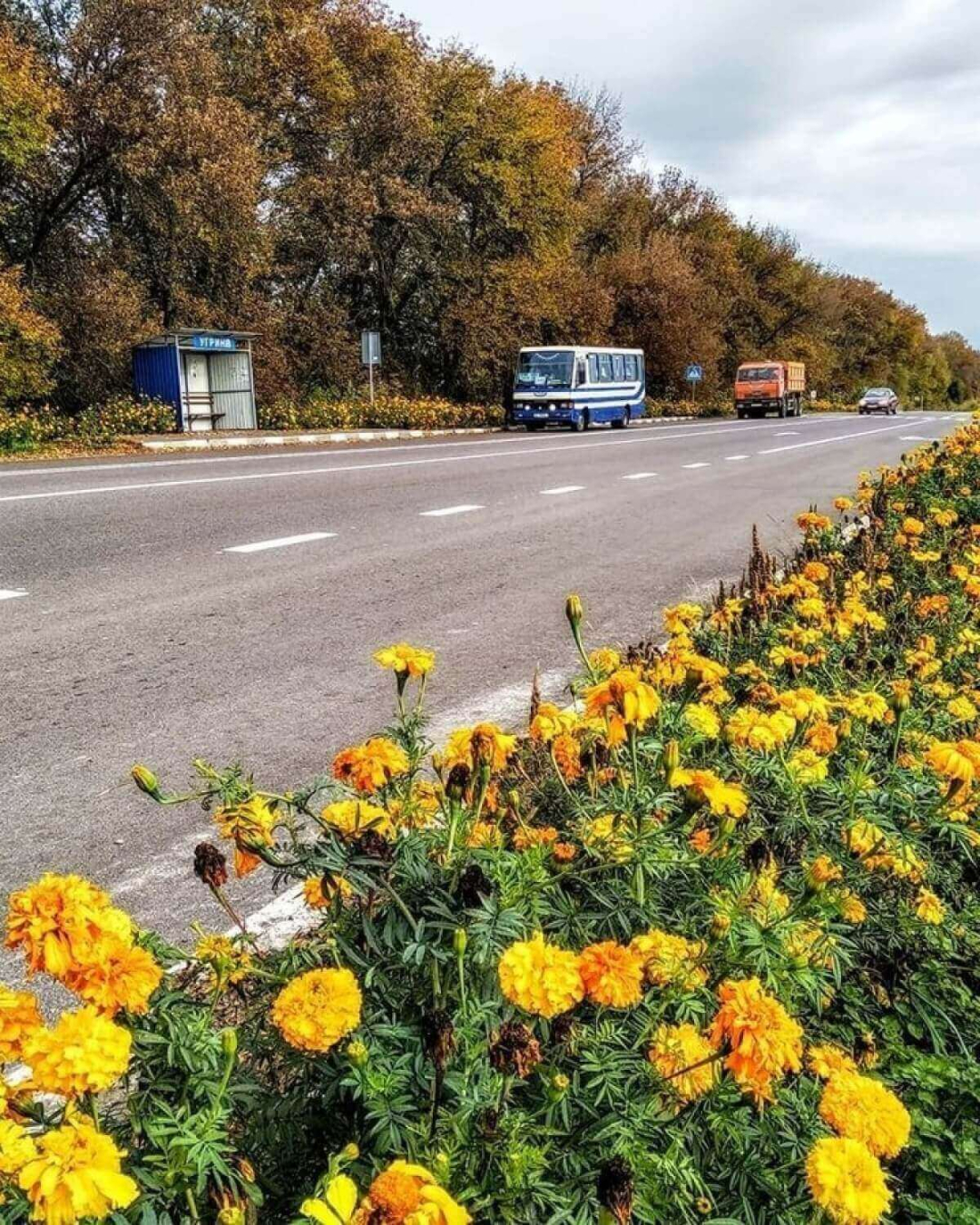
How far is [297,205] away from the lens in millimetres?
29859

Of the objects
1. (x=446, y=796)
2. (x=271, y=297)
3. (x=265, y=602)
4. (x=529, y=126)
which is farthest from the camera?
(x=529, y=126)

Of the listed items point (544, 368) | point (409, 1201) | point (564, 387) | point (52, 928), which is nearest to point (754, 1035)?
point (409, 1201)

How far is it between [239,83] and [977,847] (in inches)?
1206

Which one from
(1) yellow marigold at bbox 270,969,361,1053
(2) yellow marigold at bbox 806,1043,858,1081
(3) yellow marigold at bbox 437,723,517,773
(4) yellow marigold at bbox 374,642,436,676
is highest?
(4) yellow marigold at bbox 374,642,436,676

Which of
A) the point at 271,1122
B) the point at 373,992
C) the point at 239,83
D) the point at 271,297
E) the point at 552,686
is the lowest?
the point at 552,686

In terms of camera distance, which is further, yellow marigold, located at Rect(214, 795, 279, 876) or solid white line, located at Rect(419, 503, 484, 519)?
solid white line, located at Rect(419, 503, 484, 519)

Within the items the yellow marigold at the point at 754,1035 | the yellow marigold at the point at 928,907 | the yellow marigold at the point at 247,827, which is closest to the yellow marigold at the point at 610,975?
the yellow marigold at the point at 754,1035

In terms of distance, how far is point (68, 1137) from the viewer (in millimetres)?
954

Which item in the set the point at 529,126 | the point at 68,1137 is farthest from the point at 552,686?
the point at 529,126

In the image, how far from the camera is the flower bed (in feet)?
3.67

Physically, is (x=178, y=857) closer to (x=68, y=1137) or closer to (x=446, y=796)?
(x=446, y=796)

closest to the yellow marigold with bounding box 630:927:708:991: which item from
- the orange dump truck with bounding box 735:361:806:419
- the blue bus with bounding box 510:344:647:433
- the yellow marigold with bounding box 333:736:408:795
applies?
the yellow marigold with bounding box 333:736:408:795

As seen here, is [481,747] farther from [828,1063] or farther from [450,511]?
[450,511]

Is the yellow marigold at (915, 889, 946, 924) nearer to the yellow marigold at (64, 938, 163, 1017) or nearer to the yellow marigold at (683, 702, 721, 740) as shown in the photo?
the yellow marigold at (683, 702, 721, 740)
